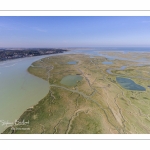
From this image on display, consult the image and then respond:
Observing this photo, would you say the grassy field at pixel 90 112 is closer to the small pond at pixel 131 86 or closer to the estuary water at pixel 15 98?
the estuary water at pixel 15 98

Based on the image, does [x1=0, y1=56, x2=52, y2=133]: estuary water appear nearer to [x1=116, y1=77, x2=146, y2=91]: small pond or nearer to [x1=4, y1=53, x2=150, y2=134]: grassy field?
[x1=4, y1=53, x2=150, y2=134]: grassy field

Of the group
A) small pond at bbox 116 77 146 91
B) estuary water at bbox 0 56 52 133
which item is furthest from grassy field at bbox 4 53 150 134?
small pond at bbox 116 77 146 91

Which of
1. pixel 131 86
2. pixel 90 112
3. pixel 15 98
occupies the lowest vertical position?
pixel 90 112

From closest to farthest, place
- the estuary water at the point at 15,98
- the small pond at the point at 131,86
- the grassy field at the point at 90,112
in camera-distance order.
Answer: the grassy field at the point at 90,112, the estuary water at the point at 15,98, the small pond at the point at 131,86

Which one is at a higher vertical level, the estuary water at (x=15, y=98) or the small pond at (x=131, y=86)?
the estuary water at (x=15, y=98)

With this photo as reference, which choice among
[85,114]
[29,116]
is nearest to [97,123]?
[85,114]

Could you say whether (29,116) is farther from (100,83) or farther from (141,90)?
(141,90)

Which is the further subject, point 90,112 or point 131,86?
point 131,86

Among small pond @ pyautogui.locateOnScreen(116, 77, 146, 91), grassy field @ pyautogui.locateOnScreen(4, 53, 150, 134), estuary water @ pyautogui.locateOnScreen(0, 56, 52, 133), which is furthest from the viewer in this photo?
small pond @ pyautogui.locateOnScreen(116, 77, 146, 91)

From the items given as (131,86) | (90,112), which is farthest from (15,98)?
(131,86)

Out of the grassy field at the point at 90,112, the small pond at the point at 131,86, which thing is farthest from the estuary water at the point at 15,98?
the small pond at the point at 131,86

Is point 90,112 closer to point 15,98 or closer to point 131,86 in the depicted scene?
point 15,98
